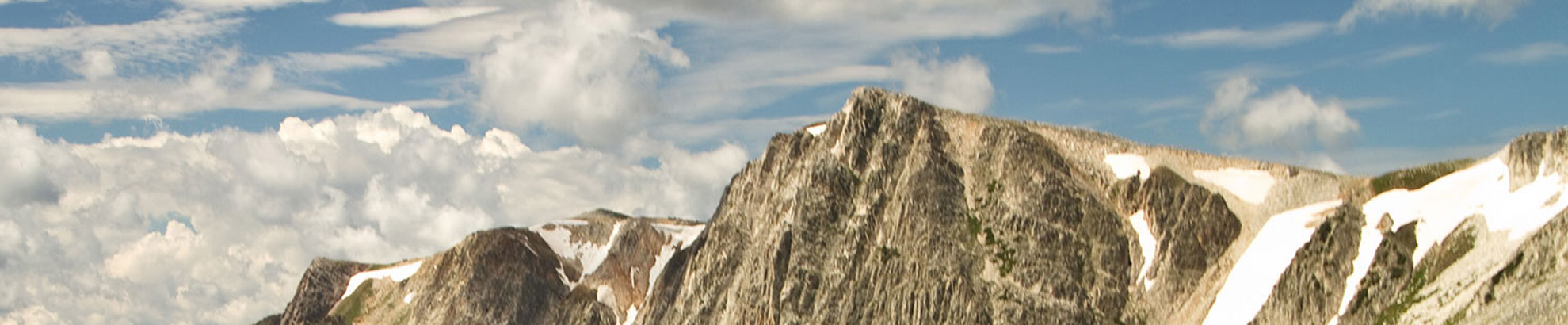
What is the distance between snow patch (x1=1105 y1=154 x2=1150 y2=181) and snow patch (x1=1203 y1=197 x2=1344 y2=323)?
14825mm

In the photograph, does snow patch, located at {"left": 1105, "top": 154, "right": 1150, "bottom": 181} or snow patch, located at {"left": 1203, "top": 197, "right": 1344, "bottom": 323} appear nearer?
snow patch, located at {"left": 1203, "top": 197, "right": 1344, "bottom": 323}

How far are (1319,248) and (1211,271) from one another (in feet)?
45.8

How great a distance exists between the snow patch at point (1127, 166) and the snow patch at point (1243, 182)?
490 cm

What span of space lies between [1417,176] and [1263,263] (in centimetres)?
1570

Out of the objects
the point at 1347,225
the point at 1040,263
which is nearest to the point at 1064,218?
the point at 1040,263

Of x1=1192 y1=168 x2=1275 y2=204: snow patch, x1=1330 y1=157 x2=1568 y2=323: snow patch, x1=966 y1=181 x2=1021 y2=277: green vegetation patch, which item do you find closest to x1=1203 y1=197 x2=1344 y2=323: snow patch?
x1=1192 y1=168 x2=1275 y2=204: snow patch

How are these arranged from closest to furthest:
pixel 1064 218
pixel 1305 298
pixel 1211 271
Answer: pixel 1305 298 < pixel 1211 271 < pixel 1064 218

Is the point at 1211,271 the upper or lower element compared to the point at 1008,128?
lower

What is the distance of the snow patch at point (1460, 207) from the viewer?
147250 mm

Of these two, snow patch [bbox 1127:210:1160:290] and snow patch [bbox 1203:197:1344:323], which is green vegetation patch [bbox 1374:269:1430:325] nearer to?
snow patch [bbox 1203:197:1344:323]

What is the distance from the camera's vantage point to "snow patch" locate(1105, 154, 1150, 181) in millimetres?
187250

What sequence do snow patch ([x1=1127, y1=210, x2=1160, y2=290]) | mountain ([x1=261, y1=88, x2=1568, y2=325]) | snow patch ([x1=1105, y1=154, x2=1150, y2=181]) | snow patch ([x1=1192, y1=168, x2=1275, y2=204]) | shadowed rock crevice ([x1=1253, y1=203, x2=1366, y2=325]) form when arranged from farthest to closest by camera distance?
snow patch ([x1=1105, y1=154, x2=1150, y2=181]), snow patch ([x1=1192, y1=168, x2=1275, y2=204]), snow patch ([x1=1127, y1=210, x2=1160, y2=290]), shadowed rock crevice ([x1=1253, y1=203, x2=1366, y2=325]), mountain ([x1=261, y1=88, x2=1568, y2=325])

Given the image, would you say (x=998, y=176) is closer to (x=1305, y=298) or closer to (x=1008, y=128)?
(x=1008, y=128)

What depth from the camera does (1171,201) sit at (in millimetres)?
181625
